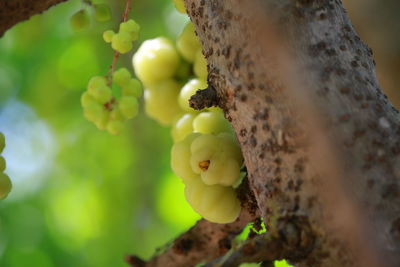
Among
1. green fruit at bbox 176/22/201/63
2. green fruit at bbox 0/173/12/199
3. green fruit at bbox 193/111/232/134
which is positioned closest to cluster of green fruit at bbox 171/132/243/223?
green fruit at bbox 193/111/232/134

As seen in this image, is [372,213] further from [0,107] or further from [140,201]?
[0,107]

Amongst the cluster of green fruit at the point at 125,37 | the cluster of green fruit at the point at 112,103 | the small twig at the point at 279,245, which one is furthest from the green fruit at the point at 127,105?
the small twig at the point at 279,245

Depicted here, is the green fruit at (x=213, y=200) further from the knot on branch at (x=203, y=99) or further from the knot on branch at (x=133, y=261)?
the knot on branch at (x=133, y=261)

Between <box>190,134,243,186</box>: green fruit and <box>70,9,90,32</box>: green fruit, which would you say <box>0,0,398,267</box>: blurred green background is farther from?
<box>190,134,243,186</box>: green fruit

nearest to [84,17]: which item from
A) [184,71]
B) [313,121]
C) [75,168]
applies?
[184,71]

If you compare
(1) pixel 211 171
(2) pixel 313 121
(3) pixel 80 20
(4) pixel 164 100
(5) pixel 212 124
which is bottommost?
(2) pixel 313 121

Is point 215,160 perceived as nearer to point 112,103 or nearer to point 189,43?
point 112,103
